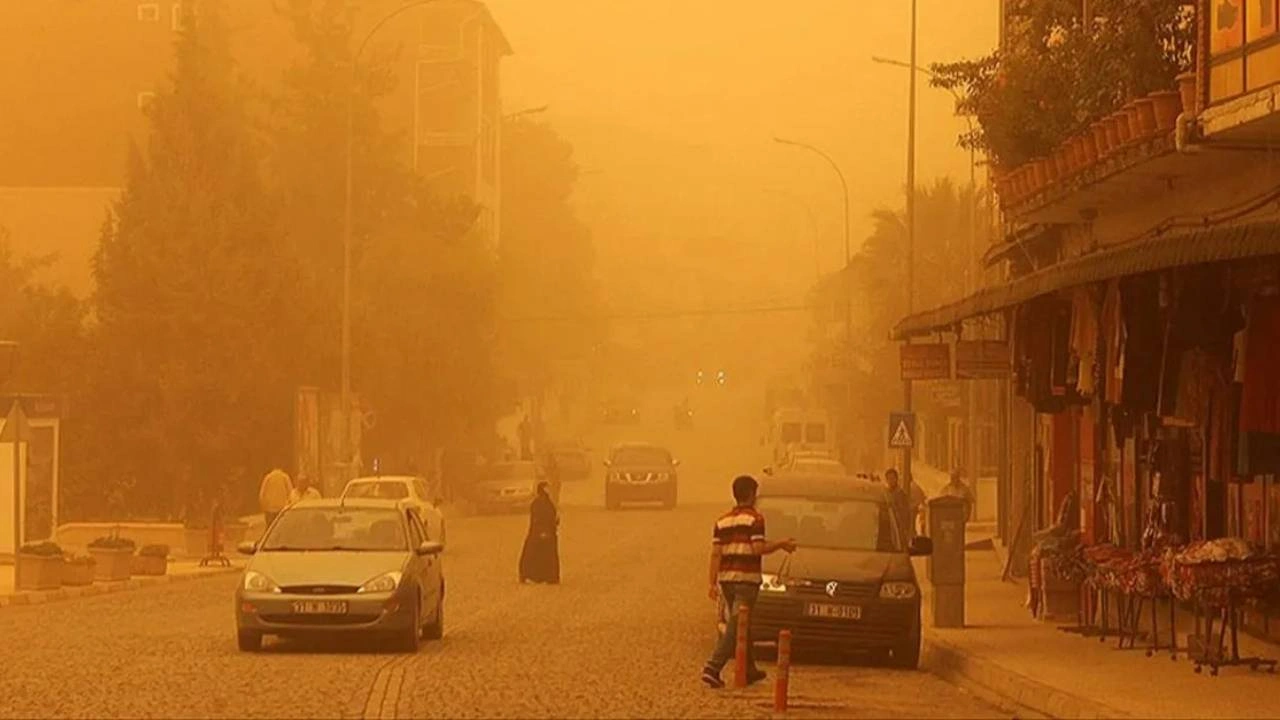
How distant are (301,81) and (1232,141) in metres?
60.0

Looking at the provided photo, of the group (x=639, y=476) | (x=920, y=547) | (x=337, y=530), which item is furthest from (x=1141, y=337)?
(x=639, y=476)

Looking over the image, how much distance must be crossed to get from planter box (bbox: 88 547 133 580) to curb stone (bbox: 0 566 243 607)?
25 cm

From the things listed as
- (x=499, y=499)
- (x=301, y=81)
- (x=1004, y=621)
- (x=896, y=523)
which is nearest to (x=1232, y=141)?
(x=896, y=523)

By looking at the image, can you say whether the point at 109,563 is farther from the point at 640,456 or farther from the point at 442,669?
the point at 640,456

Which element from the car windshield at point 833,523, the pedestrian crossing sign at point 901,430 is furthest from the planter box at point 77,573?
the pedestrian crossing sign at point 901,430

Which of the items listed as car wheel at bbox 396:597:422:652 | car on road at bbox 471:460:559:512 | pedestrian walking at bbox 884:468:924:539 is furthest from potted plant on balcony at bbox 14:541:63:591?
car on road at bbox 471:460:559:512

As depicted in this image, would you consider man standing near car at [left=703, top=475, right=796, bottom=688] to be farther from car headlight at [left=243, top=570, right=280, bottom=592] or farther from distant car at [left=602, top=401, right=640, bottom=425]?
distant car at [left=602, top=401, right=640, bottom=425]

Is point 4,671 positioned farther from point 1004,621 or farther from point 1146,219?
point 1146,219

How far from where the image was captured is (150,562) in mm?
40031

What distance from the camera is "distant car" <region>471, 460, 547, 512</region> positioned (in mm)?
72250

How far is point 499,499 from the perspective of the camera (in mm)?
72188

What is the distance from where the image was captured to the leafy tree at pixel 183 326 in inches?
2235

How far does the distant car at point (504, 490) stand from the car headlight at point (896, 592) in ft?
158

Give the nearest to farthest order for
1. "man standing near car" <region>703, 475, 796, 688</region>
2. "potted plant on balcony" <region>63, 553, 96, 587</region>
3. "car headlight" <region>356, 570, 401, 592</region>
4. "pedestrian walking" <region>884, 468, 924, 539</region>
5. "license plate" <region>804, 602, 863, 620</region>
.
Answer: "man standing near car" <region>703, 475, 796, 688</region> → "license plate" <region>804, 602, 863, 620</region> → "car headlight" <region>356, 570, 401, 592</region> → "potted plant on balcony" <region>63, 553, 96, 587</region> → "pedestrian walking" <region>884, 468, 924, 539</region>
